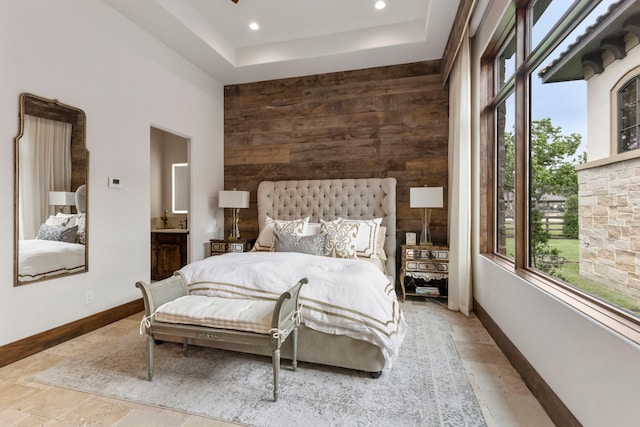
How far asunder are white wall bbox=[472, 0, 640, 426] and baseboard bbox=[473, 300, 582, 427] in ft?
0.13

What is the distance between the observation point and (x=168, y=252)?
187 inches

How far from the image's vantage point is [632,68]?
1.43 meters

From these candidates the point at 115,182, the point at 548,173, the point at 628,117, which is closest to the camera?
the point at 628,117

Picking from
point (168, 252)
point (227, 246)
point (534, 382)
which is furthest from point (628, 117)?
point (168, 252)

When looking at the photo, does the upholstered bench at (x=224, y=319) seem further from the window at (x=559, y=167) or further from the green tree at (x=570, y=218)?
→ the green tree at (x=570, y=218)

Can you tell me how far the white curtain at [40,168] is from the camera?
2.55 meters

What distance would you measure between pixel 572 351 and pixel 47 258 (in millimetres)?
3875

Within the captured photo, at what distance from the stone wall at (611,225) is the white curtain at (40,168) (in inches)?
157

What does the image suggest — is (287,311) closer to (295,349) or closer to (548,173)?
(295,349)

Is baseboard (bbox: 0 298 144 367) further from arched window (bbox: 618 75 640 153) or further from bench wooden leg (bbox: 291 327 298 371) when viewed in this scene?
arched window (bbox: 618 75 640 153)

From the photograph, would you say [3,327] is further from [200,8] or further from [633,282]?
[633,282]

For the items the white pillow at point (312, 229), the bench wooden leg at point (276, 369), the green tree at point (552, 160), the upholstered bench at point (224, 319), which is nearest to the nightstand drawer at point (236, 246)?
the white pillow at point (312, 229)

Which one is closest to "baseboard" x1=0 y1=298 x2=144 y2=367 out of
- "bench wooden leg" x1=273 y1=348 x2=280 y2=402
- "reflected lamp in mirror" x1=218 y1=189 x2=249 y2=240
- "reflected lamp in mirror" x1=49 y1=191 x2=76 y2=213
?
"reflected lamp in mirror" x1=49 y1=191 x2=76 y2=213

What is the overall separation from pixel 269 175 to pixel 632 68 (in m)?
4.23
